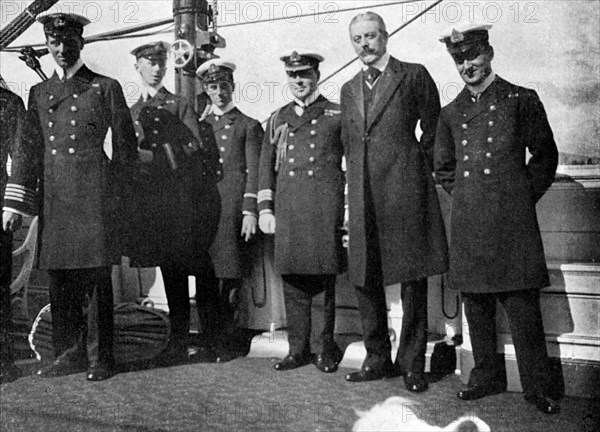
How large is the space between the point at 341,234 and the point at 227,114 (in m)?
0.78

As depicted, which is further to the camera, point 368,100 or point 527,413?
point 368,100

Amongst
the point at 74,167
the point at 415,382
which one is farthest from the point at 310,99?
the point at 415,382

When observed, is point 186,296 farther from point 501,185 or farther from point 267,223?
point 501,185

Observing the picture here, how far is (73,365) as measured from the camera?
2711 mm

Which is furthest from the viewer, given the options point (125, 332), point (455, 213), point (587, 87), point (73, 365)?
point (125, 332)

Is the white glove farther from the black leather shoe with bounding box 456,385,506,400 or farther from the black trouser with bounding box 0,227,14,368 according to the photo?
the black trouser with bounding box 0,227,14,368

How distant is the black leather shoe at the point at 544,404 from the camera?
204cm

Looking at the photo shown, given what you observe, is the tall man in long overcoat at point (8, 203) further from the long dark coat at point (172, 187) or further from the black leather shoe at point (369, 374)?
the black leather shoe at point (369, 374)

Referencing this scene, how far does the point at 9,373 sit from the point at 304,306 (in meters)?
1.31

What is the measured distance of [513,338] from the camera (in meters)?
2.19

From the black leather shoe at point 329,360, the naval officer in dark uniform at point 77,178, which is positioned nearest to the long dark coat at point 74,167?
the naval officer in dark uniform at point 77,178

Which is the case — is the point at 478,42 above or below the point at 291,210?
above

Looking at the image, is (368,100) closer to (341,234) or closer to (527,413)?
(341,234)

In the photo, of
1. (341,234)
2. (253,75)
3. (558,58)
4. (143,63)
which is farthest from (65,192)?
(558,58)
